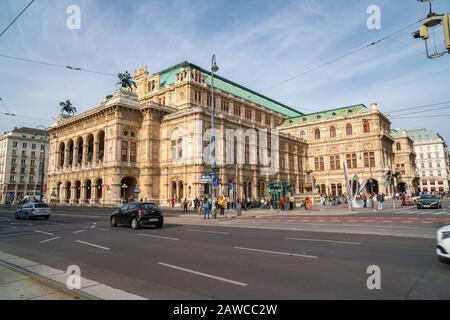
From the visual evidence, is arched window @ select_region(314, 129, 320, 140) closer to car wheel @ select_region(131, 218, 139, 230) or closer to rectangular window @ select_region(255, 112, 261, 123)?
rectangular window @ select_region(255, 112, 261, 123)

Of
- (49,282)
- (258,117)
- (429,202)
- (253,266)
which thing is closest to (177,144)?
(258,117)

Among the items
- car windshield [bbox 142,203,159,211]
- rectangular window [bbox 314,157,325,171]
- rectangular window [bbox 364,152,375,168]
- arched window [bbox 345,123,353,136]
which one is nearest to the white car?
car windshield [bbox 142,203,159,211]

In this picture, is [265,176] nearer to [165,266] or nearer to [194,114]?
[194,114]

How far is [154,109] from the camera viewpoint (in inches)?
1914

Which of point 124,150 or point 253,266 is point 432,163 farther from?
point 253,266

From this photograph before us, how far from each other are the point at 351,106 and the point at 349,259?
72.8m

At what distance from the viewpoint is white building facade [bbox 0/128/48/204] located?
90.8 meters

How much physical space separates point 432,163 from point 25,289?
433 ft

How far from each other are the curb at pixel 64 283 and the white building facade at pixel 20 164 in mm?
96810

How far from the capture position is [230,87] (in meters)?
66.1

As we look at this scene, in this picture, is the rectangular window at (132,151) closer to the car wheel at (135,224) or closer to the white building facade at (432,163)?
the car wheel at (135,224)

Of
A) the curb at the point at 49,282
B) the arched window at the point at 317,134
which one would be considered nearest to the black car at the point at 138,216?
the curb at the point at 49,282

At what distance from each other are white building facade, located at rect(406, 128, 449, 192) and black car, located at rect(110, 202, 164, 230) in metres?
119

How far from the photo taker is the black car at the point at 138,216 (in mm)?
16641
